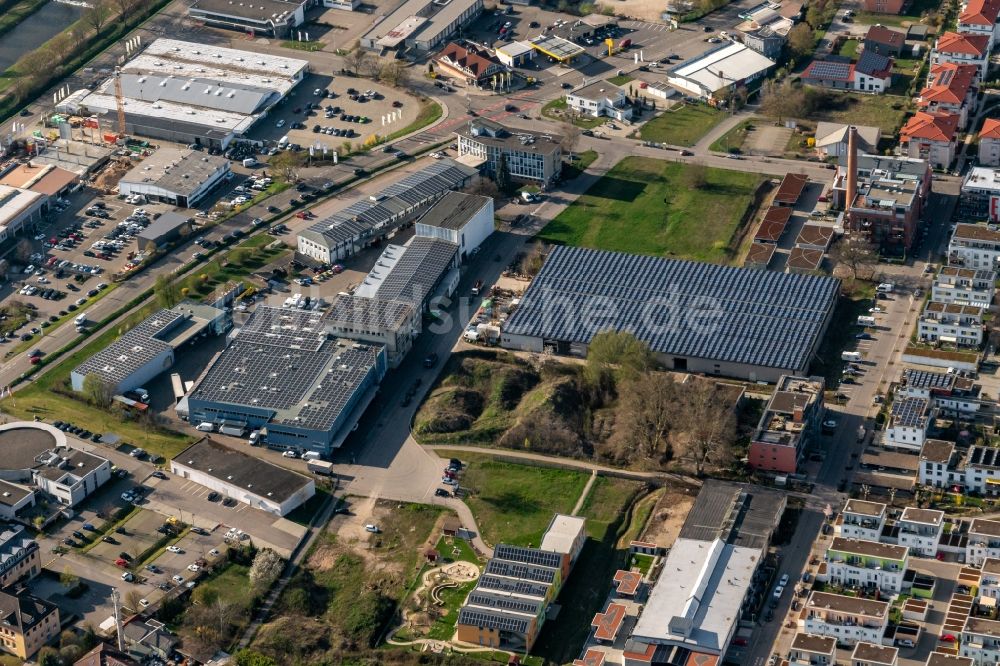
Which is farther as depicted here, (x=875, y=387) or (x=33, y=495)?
(x=875, y=387)

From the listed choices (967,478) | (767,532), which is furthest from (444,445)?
(967,478)

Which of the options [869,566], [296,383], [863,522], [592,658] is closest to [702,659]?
[592,658]

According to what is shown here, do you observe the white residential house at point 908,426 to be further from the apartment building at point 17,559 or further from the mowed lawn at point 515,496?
the apartment building at point 17,559

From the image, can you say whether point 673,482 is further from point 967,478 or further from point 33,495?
point 33,495

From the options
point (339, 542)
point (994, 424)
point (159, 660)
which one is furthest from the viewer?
point (994, 424)

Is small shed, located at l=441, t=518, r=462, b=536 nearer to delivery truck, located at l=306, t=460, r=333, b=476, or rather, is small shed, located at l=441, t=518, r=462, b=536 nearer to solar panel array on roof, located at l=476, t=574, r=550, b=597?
solar panel array on roof, located at l=476, t=574, r=550, b=597

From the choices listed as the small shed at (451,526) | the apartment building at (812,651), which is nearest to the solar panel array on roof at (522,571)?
the small shed at (451,526)
